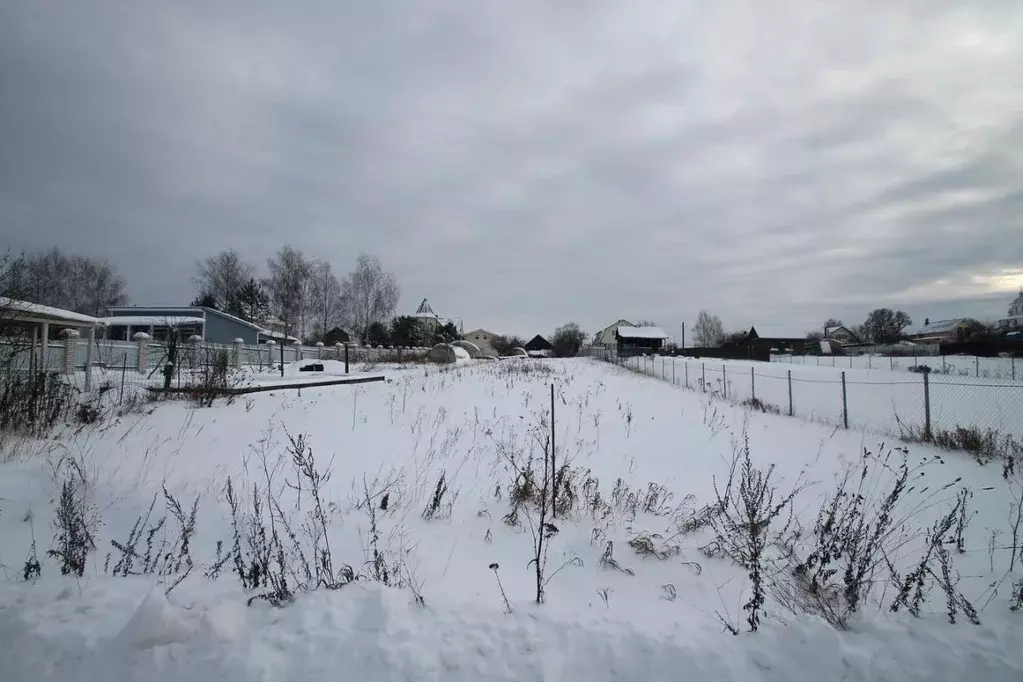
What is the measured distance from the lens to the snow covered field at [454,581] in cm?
233

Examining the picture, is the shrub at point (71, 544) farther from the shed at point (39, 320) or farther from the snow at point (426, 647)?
the shed at point (39, 320)

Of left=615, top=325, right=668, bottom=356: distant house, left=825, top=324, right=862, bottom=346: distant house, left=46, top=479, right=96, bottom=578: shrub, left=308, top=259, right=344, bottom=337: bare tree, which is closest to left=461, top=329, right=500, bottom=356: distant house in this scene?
left=615, top=325, right=668, bottom=356: distant house

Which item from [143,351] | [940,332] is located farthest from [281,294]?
[940,332]

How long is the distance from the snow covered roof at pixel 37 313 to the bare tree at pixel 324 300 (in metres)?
33.1

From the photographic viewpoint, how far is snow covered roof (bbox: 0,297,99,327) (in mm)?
8585

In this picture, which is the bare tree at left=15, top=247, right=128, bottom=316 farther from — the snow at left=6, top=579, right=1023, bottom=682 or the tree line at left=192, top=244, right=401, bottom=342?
the snow at left=6, top=579, right=1023, bottom=682

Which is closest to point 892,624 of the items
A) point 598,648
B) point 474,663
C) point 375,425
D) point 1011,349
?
point 598,648

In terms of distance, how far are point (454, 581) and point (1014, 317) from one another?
66.2m

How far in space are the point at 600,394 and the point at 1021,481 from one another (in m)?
10.0

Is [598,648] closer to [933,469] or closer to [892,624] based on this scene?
[892,624]

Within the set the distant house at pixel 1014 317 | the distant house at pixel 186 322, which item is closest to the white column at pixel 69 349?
the distant house at pixel 186 322

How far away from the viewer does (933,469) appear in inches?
279

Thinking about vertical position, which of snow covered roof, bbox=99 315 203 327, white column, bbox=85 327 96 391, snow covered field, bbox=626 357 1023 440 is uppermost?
snow covered roof, bbox=99 315 203 327

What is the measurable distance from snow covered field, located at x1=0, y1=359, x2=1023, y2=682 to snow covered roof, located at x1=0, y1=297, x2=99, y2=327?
10.7 feet
